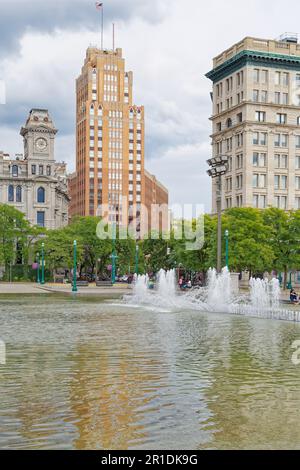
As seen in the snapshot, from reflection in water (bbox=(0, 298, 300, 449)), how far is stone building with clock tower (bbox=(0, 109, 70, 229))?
10002cm

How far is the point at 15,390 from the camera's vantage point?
14102 millimetres

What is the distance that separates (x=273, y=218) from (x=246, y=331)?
5007cm

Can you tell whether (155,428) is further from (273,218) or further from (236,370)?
(273,218)

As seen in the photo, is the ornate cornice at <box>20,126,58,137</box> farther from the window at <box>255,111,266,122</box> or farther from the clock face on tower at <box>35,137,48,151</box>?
the window at <box>255,111,266,122</box>

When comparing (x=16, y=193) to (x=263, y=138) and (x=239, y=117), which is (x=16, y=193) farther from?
(x=263, y=138)

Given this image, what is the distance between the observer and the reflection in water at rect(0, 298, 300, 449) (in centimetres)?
1048

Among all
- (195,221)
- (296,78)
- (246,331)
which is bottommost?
(246,331)

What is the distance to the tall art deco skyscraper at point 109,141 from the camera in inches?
7264

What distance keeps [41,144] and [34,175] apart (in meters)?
5.98

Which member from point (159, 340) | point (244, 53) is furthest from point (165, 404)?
point (244, 53)

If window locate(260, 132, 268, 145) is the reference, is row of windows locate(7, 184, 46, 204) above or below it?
below

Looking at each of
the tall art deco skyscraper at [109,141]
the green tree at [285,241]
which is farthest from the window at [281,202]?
the tall art deco skyscraper at [109,141]

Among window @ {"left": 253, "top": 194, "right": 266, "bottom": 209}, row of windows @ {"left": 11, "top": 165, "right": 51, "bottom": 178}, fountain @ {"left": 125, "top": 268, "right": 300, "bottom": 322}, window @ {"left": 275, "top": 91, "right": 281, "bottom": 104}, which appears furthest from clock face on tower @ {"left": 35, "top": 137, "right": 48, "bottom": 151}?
fountain @ {"left": 125, "top": 268, "right": 300, "bottom": 322}
